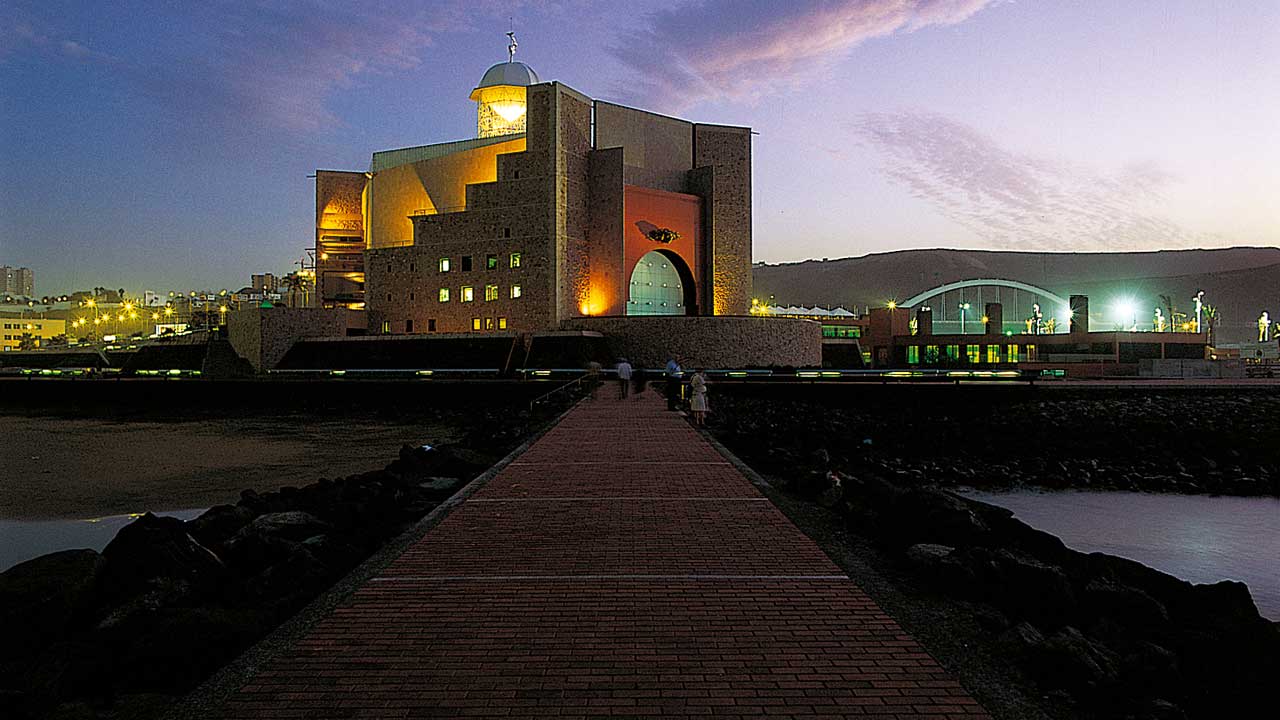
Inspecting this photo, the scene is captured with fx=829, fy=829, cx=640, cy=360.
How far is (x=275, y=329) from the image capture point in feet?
158

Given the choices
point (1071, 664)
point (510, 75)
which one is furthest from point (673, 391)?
point (510, 75)

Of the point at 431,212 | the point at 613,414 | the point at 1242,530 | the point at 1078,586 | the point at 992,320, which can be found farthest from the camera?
the point at 992,320

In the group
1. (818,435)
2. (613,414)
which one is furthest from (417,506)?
(818,435)

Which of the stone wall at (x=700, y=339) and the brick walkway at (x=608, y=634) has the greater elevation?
the stone wall at (x=700, y=339)

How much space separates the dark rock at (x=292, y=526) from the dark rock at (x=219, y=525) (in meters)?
1.10

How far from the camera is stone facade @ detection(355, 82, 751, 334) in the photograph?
45.6 metres

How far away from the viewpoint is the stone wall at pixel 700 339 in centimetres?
4291

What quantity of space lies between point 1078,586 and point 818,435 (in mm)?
16269

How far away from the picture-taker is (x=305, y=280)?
A: 66.8m

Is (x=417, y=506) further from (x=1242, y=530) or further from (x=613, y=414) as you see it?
(x=1242, y=530)

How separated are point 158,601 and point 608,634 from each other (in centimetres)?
359

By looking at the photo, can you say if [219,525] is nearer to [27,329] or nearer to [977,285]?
[977,285]

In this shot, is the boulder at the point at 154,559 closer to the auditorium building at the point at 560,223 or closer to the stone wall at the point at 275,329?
the auditorium building at the point at 560,223

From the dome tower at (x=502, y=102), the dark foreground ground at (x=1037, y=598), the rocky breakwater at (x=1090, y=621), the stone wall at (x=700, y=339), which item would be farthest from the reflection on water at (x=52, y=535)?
the dome tower at (x=502, y=102)
